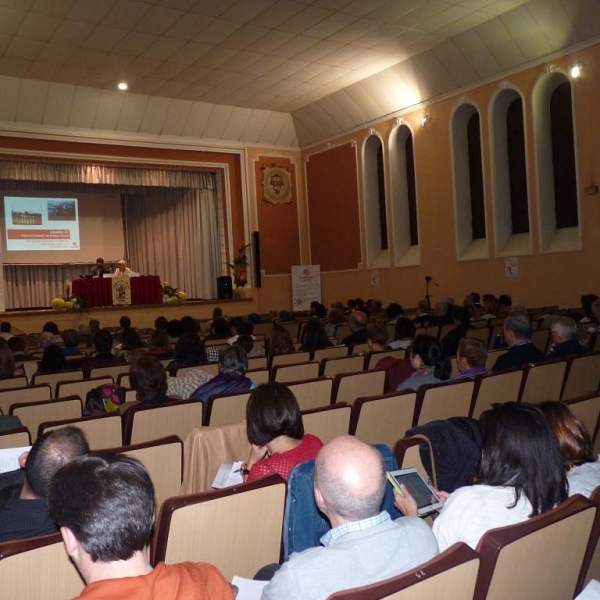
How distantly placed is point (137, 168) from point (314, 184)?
4.17 meters

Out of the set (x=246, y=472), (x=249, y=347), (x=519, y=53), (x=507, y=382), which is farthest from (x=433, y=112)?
(x=246, y=472)

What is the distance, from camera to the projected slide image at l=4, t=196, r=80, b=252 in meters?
16.3

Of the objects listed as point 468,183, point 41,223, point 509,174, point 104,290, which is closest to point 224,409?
point 509,174

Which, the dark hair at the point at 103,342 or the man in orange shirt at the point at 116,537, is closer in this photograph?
A: the man in orange shirt at the point at 116,537

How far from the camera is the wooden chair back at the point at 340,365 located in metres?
5.16

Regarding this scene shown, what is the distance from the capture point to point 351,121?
48.7 ft

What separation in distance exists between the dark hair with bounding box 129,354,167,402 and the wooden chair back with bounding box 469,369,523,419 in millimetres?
1803

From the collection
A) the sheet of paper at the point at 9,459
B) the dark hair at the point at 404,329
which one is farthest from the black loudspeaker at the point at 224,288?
the sheet of paper at the point at 9,459

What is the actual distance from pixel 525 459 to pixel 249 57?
11.2 metres

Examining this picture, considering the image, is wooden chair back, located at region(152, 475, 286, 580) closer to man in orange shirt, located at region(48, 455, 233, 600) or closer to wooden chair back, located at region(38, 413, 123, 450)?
man in orange shirt, located at region(48, 455, 233, 600)

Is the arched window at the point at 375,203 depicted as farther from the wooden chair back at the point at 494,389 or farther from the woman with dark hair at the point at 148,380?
the woman with dark hair at the point at 148,380

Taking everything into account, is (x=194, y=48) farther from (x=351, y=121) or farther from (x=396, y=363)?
(x=396, y=363)

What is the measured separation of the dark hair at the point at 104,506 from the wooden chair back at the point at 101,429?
189cm

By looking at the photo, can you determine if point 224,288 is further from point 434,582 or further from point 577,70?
point 434,582
